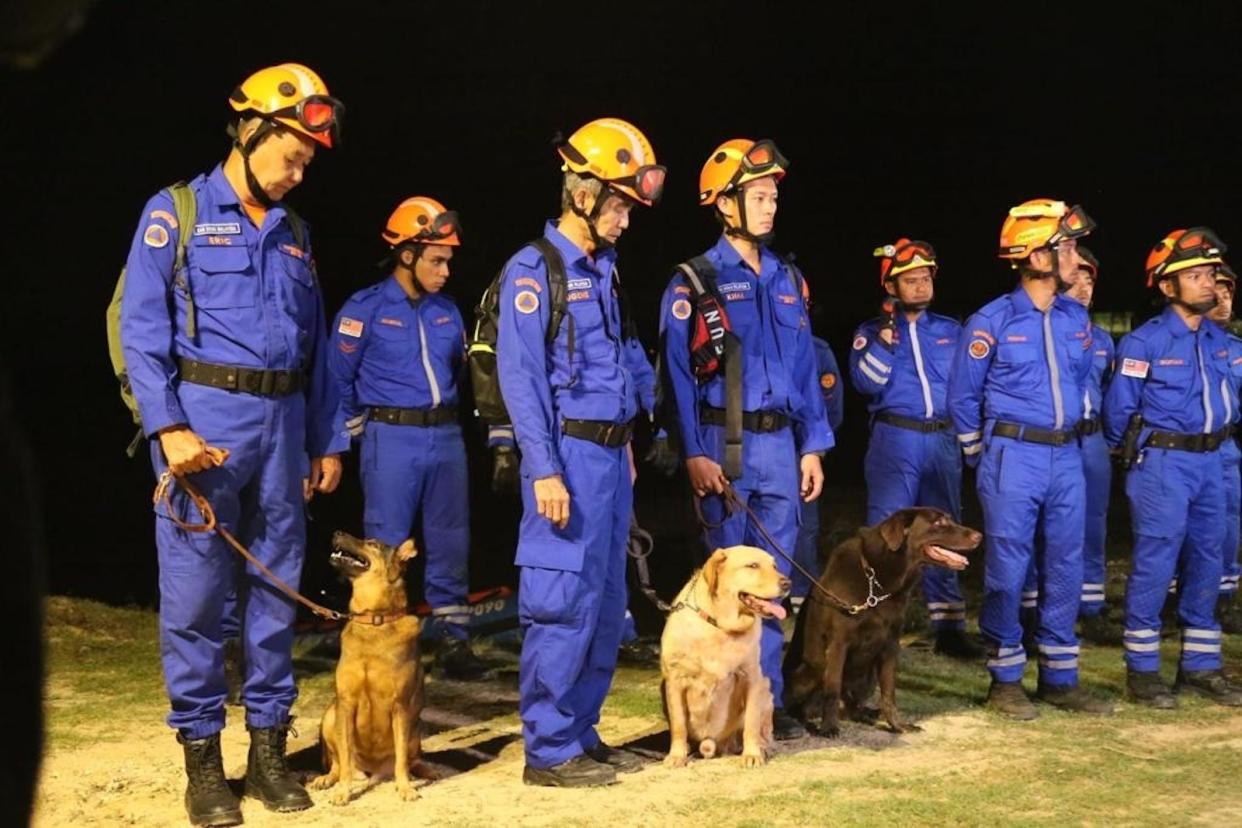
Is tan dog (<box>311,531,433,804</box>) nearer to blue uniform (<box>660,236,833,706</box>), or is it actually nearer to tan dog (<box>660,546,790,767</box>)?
tan dog (<box>660,546,790,767</box>)

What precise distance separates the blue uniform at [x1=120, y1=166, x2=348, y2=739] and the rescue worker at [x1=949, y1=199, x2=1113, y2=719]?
314cm

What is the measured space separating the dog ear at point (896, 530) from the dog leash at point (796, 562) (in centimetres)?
12

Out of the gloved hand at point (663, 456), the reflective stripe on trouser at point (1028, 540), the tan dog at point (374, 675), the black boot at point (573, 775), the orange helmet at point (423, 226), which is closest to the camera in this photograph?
the tan dog at point (374, 675)

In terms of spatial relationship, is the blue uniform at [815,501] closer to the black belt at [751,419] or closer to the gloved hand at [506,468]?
the black belt at [751,419]

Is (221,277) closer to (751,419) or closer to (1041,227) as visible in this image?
(751,419)

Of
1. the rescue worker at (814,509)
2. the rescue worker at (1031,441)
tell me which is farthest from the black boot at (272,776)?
the rescue worker at (814,509)

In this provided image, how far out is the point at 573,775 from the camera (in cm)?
495

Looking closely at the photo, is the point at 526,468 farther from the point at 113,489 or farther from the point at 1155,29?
the point at 113,489

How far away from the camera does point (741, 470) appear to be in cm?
558

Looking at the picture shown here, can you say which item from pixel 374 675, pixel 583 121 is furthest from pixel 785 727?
pixel 583 121

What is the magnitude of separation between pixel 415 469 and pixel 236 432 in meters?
2.54

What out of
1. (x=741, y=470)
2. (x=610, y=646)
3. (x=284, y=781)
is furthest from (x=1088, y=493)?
(x=284, y=781)

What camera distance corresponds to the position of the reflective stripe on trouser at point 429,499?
6898 millimetres

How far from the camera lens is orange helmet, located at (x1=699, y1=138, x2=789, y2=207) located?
5.64 meters
